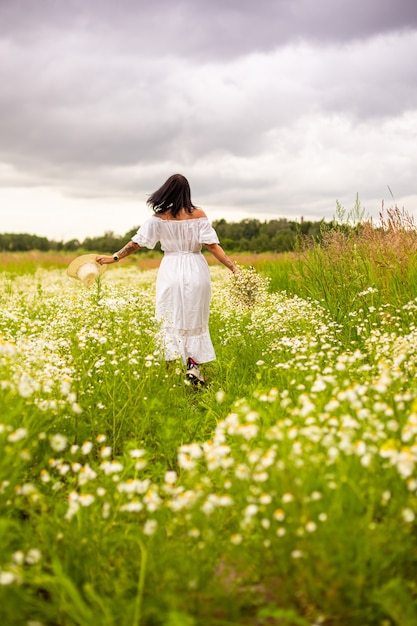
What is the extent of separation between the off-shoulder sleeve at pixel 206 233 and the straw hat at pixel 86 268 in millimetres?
1299

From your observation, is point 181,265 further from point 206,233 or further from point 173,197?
point 173,197

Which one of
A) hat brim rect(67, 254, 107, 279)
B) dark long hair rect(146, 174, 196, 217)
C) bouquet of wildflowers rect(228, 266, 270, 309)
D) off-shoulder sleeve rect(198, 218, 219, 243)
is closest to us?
dark long hair rect(146, 174, 196, 217)

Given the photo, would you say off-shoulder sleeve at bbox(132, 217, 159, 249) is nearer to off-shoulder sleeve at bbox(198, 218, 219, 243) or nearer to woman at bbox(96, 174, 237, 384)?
woman at bbox(96, 174, 237, 384)

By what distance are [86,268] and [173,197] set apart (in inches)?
53.2

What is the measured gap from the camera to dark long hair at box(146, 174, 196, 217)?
676 centimetres

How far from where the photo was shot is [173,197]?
22.4 feet

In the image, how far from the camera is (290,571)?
8.64 feet

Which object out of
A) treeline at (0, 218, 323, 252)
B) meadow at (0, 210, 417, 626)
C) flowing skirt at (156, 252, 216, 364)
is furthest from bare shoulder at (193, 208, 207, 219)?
treeline at (0, 218, 323, 252)

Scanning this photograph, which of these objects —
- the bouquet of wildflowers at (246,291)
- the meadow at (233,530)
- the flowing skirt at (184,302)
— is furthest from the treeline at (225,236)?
the meadow at (233,530)

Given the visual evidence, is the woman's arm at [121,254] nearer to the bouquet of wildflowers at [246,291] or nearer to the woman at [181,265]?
the woman at [181,265]

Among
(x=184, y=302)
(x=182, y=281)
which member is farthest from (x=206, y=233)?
(x=184, y=302)

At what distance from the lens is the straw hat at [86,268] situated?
23.1 ft

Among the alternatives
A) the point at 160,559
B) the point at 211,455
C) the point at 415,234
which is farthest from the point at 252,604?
the point at 415,234

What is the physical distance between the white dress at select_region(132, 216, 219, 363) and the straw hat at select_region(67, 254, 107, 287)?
62cm
